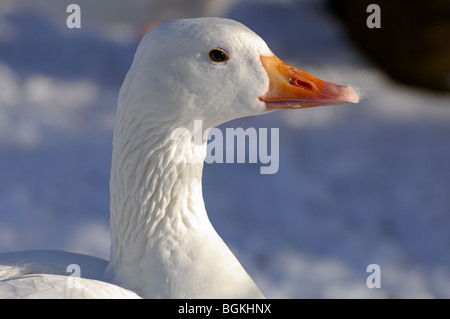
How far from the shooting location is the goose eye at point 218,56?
47.3 inches

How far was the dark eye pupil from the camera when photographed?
3.95ft

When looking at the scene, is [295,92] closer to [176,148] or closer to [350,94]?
[350,94]

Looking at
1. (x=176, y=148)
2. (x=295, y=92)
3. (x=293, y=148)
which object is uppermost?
(x=293, y=148)

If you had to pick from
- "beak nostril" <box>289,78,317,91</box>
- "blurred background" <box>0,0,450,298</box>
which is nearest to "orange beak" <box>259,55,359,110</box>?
"beak nostril" <box>289,78,317,91</box>

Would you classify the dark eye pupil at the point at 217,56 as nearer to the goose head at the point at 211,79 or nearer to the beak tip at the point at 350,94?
the goose head at the point at 211,79

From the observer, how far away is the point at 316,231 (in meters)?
2.66

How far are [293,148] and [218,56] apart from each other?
190cm

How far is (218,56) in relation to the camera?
1210 mm

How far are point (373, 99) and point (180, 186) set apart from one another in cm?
222
